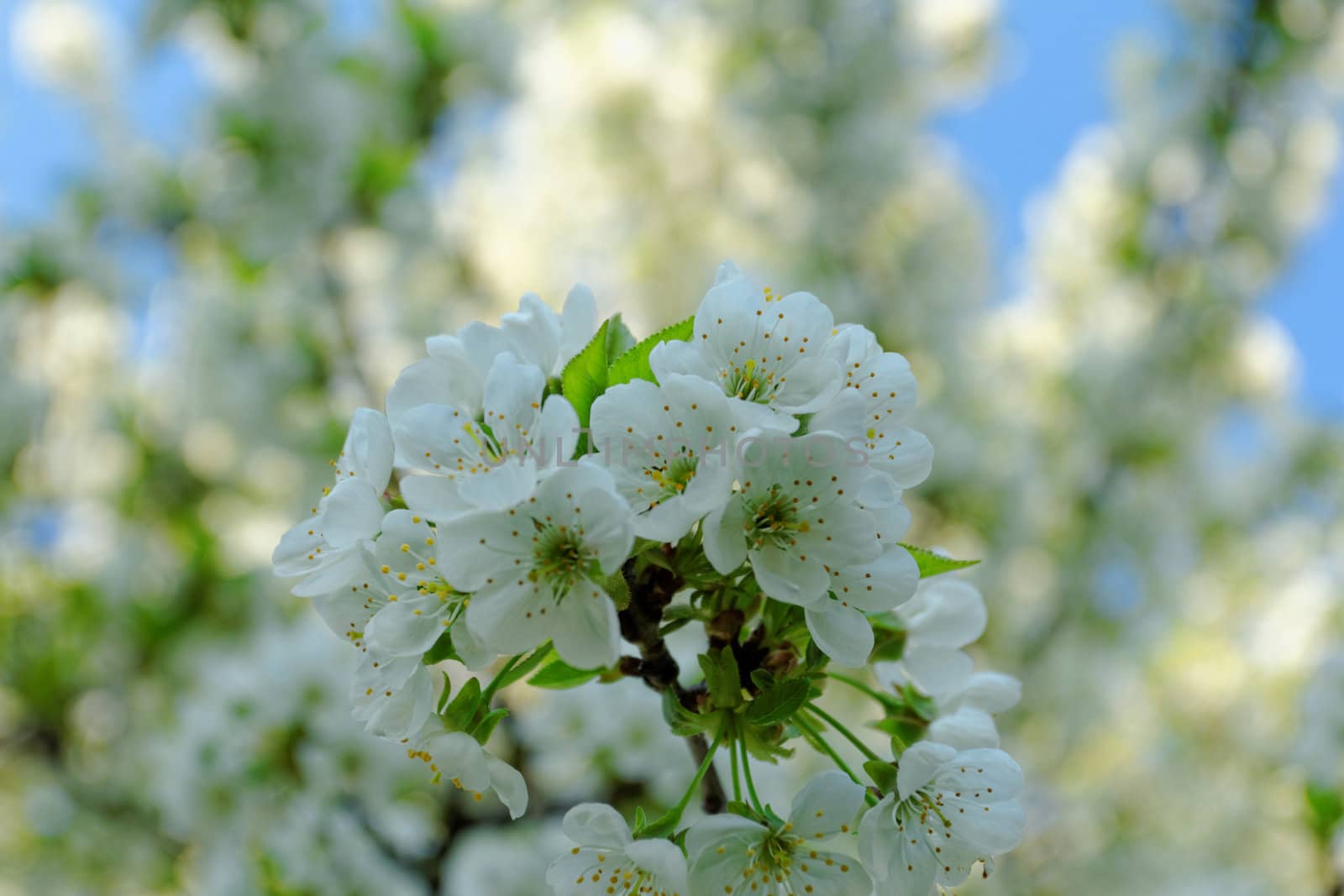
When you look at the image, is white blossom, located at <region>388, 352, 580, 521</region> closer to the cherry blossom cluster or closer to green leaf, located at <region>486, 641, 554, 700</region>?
the cherry blossom cluster

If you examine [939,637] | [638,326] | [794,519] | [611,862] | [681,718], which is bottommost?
[611,862]

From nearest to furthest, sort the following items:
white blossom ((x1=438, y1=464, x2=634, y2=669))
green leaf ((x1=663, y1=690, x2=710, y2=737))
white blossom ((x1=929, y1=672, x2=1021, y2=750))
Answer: white blossom ((x1=438, y1=464, x2=634, y2=669)) < green leaf ((x1=663, y1=690, x2=710, y2=737)) < white blossom ((x1=929, y1=672, x2=1021, y2=750))

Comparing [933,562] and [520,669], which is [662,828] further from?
[933,562]

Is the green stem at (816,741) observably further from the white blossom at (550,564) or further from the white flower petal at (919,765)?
the white blossom at (550,564)

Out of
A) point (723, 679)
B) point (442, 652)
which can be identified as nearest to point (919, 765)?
point (723, 679)

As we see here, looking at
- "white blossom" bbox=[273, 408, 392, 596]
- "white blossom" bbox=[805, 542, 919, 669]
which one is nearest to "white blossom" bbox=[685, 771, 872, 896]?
"white blossom" bbox=[805, 542, 919, 669]

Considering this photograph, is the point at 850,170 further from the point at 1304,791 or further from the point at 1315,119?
the point at 1304,791

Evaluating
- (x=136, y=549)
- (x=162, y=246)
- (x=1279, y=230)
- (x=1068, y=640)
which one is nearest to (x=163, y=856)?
(x=136, y=549)
